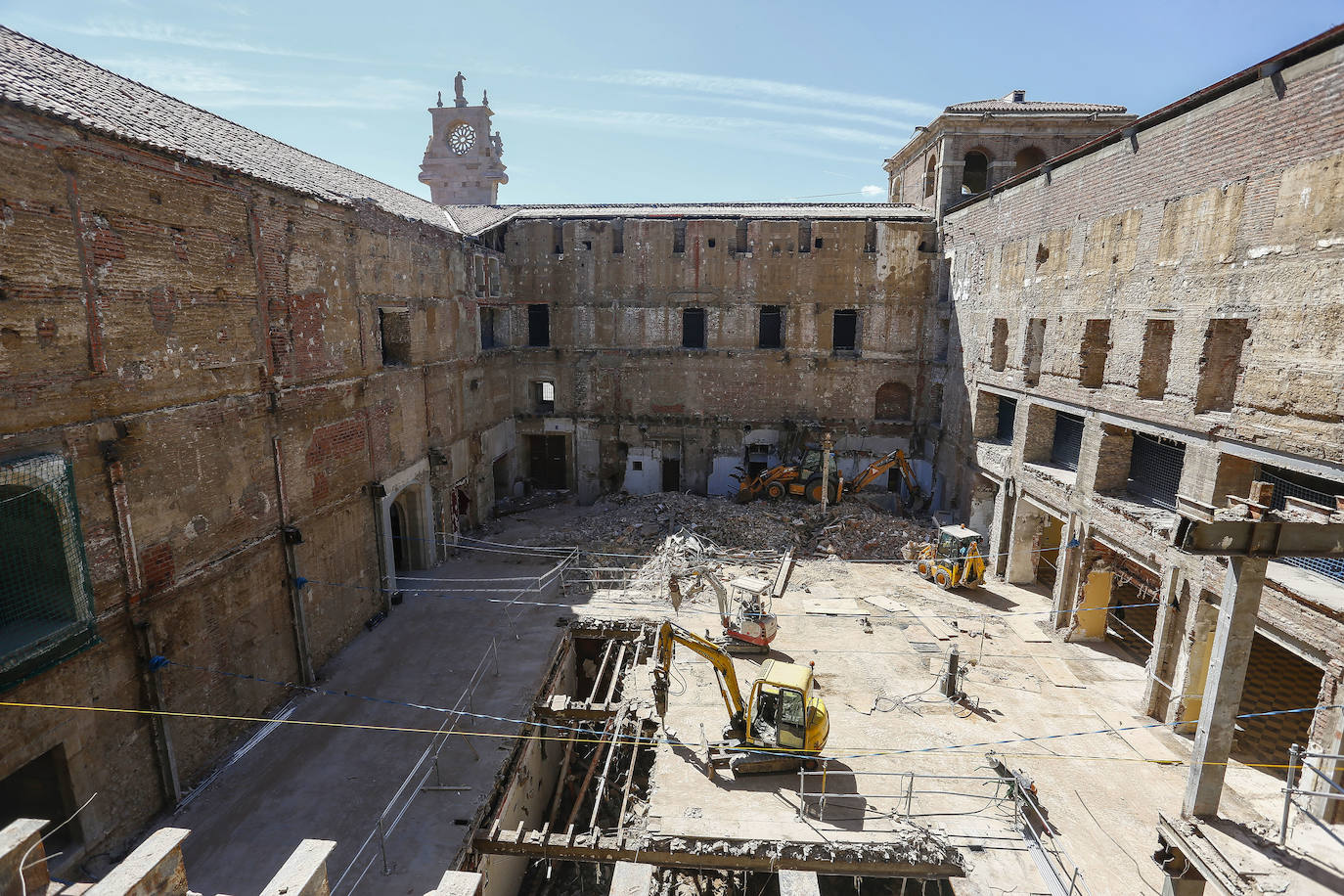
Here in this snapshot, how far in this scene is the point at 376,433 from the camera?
14.8m

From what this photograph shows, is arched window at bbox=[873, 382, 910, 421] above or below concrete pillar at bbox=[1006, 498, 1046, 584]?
above

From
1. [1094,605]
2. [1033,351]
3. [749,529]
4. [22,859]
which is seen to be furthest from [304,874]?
[1033,351]

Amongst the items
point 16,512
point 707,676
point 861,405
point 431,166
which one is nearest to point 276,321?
point 16,512

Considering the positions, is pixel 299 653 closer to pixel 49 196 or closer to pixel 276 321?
pixel 276 321

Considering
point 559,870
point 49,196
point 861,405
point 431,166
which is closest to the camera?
point 49,196

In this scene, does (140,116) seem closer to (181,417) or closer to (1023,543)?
(181,417)

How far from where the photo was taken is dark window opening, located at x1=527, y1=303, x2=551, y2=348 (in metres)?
24.5

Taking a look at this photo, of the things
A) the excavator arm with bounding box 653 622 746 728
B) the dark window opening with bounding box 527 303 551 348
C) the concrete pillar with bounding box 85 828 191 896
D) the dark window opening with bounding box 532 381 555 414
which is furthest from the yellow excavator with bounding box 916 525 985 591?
the concrete pillar with bounding box 85 828 191 896

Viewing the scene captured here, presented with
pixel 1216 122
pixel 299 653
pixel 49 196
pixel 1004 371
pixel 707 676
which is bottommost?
pixel 707 676

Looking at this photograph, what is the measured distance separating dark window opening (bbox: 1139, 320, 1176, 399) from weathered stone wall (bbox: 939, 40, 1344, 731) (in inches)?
0.9

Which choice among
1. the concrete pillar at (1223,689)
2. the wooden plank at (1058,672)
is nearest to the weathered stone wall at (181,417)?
the concrete pillar at (1223,689)

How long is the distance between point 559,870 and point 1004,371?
15493mm

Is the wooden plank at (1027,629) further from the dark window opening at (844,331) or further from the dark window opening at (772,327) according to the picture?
the dark window opening at (772,327)

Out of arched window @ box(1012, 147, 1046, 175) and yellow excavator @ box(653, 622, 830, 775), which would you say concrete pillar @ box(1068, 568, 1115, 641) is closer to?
yellow excavator @ box(653, 622, 830, 775)
